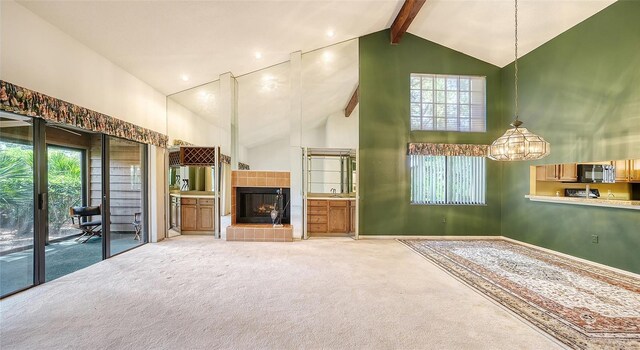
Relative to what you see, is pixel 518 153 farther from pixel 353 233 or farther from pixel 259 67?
pixel 259 67

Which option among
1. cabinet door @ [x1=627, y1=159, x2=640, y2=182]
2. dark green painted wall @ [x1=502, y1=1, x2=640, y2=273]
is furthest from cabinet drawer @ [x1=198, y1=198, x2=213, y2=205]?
cabinet door @ [x1=627, y1=159, x2=640, y2=182]

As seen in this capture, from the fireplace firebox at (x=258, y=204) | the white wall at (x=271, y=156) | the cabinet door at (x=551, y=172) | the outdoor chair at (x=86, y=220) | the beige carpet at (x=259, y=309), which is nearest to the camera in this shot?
the beige carpet at (x=259, y=309)

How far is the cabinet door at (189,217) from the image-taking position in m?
6.09

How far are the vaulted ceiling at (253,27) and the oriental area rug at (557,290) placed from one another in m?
4.07

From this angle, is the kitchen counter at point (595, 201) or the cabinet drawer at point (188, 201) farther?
the cabinet drawer at point (188, 201)

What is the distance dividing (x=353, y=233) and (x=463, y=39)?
16.1 ft

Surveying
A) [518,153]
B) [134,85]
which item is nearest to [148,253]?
[134,85]

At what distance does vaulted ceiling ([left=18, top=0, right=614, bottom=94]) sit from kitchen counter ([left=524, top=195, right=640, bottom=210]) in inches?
117

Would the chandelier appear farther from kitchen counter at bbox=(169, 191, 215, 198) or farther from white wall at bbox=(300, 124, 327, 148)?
white wall at bbox=(300, 124, 327, 148)

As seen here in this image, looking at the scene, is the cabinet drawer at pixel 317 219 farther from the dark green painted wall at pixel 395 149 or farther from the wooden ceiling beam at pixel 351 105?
the wooden ceiling beam at pixel 351 105

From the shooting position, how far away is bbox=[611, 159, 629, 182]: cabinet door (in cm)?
427

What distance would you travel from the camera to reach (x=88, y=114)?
11.8ft

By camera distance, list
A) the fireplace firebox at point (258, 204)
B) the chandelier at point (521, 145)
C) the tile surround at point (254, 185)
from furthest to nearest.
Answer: the fireplace firebox at point (258, 204) < the tile surround at point (254, 185) < the chandelier at point (521, 145)

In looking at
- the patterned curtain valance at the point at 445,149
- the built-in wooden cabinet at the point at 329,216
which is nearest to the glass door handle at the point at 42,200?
the built-in wooden cabinet at the point at 329,216
